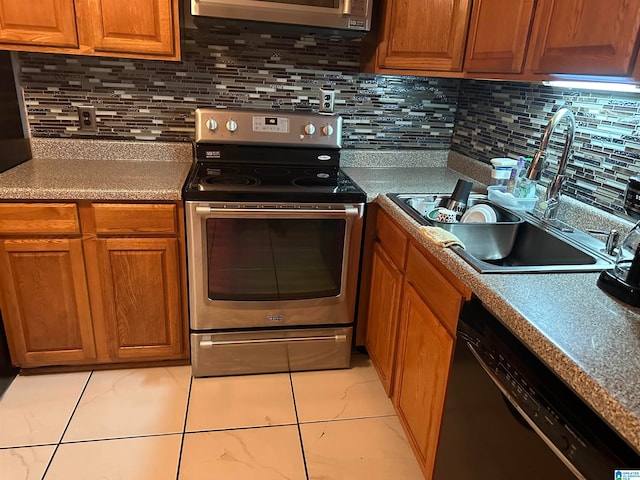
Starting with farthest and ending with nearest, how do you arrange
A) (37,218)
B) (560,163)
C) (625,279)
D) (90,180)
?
(90,180), (37,218), (560,163), (625,279)

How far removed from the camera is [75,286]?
6.31ft

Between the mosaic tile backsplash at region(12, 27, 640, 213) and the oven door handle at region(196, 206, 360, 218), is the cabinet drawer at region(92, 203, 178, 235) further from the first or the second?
the mosaic tile backsplash at region(12, 27, 640, 213)

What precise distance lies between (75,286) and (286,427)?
3.35 ft

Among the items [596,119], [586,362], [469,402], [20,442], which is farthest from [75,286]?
[596,119]

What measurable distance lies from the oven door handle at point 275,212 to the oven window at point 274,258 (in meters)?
0.03

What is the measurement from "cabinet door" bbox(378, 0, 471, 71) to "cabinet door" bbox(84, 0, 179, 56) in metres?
0.89

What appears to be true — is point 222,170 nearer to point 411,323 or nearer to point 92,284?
point 92,284

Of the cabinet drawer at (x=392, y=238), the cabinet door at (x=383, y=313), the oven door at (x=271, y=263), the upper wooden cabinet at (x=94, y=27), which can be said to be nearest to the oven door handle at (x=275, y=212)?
the oven door at (x=271, y=263)

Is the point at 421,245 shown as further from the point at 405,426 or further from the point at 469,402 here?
the point at 405,426

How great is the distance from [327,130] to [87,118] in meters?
1.13

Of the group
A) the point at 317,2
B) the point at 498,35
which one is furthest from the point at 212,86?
the point at 498,35

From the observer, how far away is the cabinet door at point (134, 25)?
1829 millimetres

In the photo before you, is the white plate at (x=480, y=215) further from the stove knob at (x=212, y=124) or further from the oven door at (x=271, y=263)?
the stove knob at (x=212, y=124)

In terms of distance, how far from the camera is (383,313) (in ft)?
6.40
